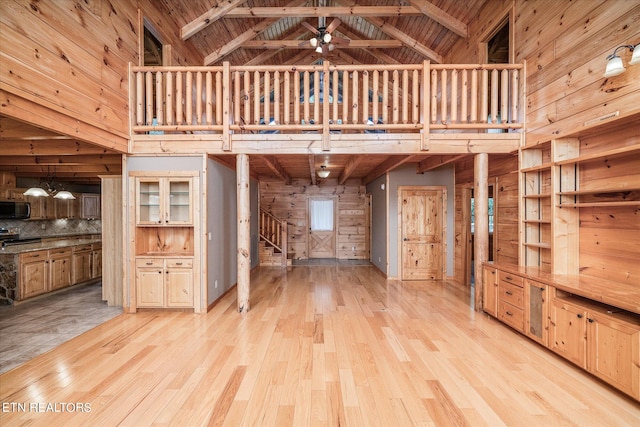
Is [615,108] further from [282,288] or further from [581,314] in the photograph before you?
[282,288]

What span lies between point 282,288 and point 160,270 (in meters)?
2.28

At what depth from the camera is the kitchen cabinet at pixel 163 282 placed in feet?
14.2

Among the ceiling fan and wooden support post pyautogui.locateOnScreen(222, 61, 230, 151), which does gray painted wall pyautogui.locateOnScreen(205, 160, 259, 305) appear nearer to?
wooden support post pyautogui.locateOnScreen(222, 61, 230, 151)

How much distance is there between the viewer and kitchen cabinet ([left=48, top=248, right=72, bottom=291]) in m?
5.20

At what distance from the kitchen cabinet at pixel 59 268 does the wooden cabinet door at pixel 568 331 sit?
7.47m

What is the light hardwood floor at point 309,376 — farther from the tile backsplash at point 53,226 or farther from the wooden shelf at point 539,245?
the tile backsplash at point 53,226

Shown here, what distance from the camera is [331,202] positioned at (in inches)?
391

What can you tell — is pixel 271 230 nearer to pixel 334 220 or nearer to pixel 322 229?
pixel 322 229

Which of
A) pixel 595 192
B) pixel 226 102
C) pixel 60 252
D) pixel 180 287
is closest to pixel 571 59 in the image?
pixel 595 192

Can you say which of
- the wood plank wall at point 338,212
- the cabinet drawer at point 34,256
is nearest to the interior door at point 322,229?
the wood plank wall at point 338,212

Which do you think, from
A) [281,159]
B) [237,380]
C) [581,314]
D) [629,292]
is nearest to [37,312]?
[237,380]

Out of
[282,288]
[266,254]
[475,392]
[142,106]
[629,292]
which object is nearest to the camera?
[475,392]

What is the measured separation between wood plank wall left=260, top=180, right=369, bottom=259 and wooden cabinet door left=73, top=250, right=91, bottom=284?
4.96 metres

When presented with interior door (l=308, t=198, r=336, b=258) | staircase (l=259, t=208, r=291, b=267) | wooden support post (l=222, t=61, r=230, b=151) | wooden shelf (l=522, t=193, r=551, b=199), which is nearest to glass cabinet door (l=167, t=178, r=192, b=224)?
wooden support post (l=222, t=61, r=230, b=151)
